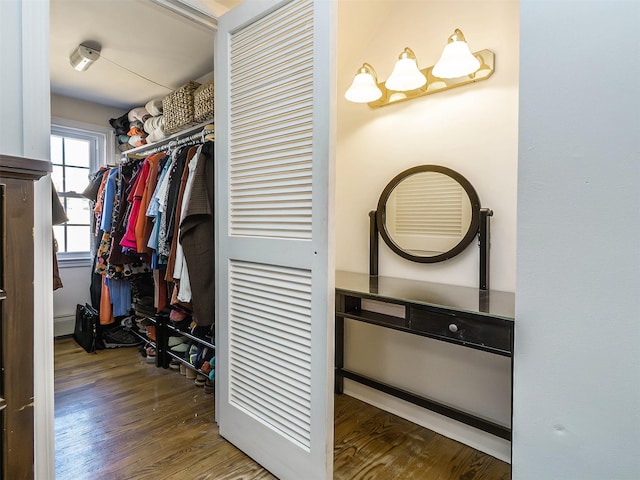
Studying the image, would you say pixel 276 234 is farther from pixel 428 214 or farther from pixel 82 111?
pixel 82 111

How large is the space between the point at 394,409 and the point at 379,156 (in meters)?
1.54

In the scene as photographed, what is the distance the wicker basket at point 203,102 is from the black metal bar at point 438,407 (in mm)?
1894

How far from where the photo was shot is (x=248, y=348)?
1673mm

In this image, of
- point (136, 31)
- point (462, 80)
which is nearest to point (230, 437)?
point (462, 80)

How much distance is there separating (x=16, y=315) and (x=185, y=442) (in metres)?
1.38

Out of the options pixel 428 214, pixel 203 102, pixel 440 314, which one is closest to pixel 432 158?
pixel 428 214

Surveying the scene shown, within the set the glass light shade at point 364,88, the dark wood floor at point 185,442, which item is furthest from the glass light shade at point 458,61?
the dark wood floor at point 185,442

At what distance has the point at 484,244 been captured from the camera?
1.68 m

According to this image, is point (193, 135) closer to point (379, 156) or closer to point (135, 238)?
point (135, 238)

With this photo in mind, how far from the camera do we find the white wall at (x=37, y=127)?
3.69 ft

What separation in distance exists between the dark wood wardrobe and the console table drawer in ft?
4.22

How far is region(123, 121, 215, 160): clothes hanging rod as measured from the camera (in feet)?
7.69

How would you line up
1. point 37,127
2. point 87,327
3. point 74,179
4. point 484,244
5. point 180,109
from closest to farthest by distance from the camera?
point 37,127 < point 484,244 < point 180,109 < point 87,327 < point 74,179

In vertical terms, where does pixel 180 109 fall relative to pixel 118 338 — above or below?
above
